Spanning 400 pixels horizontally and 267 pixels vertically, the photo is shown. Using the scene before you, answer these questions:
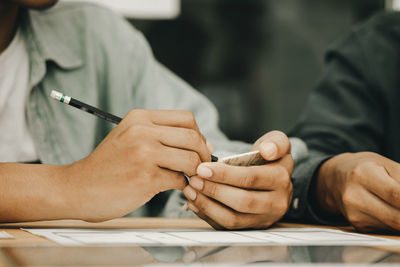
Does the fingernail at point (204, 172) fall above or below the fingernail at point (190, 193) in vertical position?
above

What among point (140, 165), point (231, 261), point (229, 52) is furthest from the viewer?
point (229, 52)

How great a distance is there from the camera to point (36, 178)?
63cm

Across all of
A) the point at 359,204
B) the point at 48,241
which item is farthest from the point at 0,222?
the point at 359,204

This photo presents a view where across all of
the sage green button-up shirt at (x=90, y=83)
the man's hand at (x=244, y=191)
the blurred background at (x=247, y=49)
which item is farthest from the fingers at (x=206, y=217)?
the blurred background at (x=247, y=49)

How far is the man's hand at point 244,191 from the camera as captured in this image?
24.3 inches

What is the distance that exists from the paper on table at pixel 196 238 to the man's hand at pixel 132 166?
4cm

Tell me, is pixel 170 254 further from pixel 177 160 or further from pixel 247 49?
pixel 247 49

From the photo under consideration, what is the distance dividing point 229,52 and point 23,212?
103cm

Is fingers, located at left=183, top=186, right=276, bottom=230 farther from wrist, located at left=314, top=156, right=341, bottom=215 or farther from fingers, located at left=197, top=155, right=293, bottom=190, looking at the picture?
wrist, located at left=314, top=156, right=341, bottom=215

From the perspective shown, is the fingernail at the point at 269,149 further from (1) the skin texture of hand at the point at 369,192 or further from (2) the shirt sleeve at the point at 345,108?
(2) the shirt sleeve at the point at 345,108

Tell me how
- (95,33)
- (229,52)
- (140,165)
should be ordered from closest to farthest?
(140,165) → (95,33) → (229,52)

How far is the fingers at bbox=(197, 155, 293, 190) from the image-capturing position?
0.61m

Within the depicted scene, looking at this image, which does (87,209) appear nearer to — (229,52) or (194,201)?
(194,201)

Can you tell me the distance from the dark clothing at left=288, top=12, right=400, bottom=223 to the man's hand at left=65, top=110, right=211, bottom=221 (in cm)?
50
